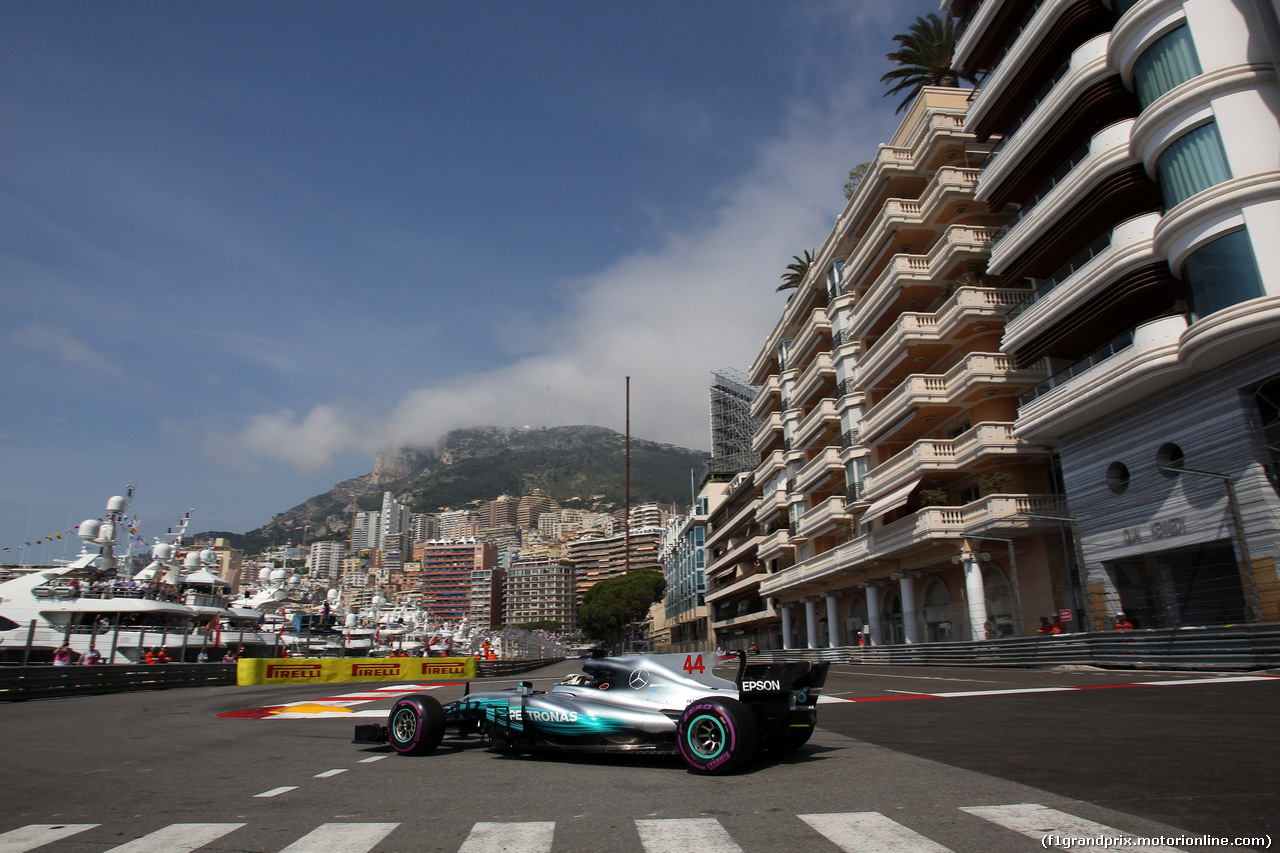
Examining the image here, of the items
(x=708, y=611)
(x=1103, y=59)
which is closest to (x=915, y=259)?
(x=1103, y=59)

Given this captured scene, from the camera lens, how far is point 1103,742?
763 cm

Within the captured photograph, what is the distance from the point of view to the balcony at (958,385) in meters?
29.5

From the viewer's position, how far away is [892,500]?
33312mm

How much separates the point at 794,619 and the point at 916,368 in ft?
96.0

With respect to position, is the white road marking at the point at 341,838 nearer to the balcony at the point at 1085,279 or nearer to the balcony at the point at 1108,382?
the balcony at the point at 1108,382

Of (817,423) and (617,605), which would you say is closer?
(817,423)

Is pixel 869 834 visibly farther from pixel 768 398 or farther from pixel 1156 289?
pixel 768 398

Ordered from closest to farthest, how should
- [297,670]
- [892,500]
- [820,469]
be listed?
[297,670] < [892,500] < [820,469]

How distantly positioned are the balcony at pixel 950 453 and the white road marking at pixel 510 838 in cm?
2657

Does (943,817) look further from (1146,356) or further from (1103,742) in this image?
(1146,356)

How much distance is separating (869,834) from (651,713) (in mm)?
3234

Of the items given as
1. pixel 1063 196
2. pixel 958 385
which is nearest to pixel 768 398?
pixel 958 385

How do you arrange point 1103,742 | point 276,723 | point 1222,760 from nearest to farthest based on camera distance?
point 1222,760 < point 1103,742 < point 276,723

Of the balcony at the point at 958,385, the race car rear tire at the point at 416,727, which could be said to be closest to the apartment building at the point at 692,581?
the balcony at the point at 958,385
